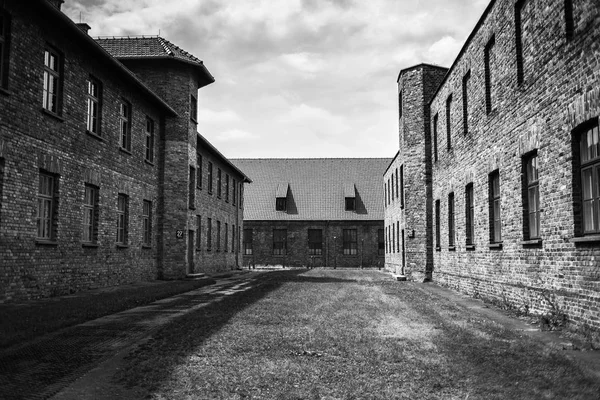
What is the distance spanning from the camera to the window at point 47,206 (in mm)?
14094

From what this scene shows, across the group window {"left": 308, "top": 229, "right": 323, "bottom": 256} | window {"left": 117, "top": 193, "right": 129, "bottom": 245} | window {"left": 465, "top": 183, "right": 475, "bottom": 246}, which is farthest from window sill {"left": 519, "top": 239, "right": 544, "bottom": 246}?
window {"left": 308, "top": 229, "right": 323, "bottom": 256}

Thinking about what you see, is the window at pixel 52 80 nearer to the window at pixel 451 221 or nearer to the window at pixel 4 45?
the window at pixel 4 45

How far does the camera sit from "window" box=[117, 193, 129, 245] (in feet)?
63.7

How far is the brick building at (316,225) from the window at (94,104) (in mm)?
31563

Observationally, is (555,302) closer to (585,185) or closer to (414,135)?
(585,185)

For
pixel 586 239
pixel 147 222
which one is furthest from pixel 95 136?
pixel 586 239

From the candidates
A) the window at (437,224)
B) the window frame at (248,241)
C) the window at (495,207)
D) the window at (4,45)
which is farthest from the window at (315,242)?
the window at (4,45)

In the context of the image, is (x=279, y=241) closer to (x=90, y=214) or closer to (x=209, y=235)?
(x=209, y=235)

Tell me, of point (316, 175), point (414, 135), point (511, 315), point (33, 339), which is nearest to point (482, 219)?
point (511, 315)

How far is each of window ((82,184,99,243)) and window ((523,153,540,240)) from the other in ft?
37.7

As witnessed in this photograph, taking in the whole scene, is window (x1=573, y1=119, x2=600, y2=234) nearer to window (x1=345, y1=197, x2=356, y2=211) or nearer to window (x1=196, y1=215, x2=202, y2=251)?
window (x1=196, y1=215, x2=202, y2=251)

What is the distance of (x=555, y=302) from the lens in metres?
9.77

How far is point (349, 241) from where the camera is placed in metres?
48.6

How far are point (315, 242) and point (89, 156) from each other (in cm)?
3338
